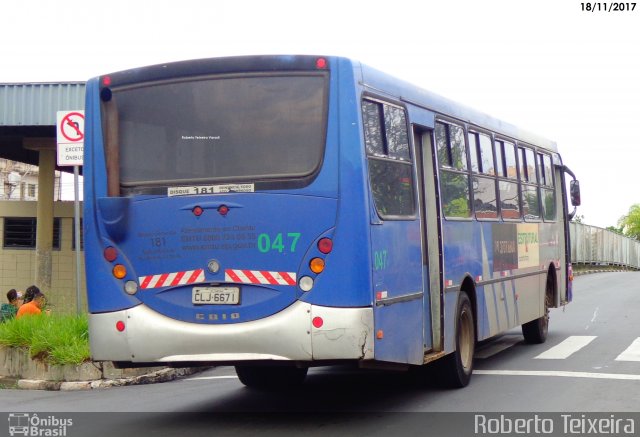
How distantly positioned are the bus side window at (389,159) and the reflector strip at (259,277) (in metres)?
1.04

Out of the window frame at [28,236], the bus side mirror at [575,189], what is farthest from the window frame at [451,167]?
the window frame at [28,236]

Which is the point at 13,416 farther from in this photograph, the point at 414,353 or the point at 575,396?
the point at 575,396

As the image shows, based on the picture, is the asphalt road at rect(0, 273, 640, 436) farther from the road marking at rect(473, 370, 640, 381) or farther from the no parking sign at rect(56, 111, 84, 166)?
the no parking sign at rect(56, 111, 84, 166)

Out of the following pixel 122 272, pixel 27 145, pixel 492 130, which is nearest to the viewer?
pixel 122 272

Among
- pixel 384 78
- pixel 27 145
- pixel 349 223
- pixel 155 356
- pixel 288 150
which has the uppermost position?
pixel 27 145

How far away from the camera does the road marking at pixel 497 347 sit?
574 inches

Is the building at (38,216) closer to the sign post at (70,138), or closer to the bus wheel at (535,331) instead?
the sign post at (70,138)

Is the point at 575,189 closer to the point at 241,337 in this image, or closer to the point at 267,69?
the point at 267,69

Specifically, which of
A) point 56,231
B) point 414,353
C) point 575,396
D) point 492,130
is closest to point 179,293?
point 414,353

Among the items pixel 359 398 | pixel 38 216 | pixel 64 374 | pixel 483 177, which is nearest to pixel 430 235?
pixel 359 398

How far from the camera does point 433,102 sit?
35.8 ft

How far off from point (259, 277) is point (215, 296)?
421 millimetres

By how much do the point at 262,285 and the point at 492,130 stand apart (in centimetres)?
579

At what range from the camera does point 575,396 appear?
10.2m
